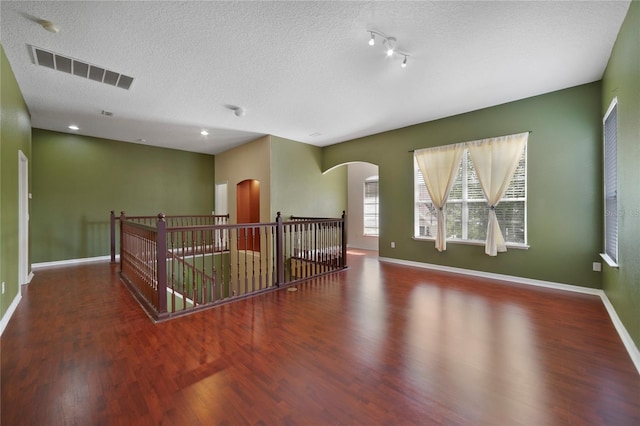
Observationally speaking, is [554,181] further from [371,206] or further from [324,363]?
[371,206]

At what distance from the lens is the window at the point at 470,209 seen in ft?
13.9

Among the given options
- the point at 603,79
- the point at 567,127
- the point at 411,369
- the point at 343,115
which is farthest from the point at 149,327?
the point at 603,79

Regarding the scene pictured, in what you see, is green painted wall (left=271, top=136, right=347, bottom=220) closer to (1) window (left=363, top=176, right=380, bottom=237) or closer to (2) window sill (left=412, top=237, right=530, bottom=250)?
(1) window (left=363, top=176, right=380, bottom=237)

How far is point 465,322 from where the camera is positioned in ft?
9.18

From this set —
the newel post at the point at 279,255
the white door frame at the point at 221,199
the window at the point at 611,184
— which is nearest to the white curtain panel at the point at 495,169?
the window at the point at 611,184

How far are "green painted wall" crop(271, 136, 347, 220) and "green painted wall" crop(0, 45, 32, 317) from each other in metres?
3.97

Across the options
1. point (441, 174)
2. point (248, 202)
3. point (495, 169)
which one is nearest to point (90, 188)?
point (248, 202)

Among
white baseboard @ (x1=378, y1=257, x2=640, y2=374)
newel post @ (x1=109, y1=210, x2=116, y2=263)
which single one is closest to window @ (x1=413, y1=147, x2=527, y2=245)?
white baseboard @ (x1=378, y1=257, x2=640, y2=374)

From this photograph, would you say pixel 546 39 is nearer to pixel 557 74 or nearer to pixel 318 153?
pixel 557 74

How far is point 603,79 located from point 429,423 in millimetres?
4647

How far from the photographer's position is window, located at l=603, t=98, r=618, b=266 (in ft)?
9.45

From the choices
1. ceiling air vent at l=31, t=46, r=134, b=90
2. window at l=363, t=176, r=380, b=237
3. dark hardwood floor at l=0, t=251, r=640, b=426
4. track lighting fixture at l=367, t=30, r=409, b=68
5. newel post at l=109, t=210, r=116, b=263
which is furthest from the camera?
window at l=363, t=176, r=380, b=237

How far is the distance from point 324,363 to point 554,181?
13.9ft

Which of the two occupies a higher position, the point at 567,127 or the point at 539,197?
the point at 567,127
